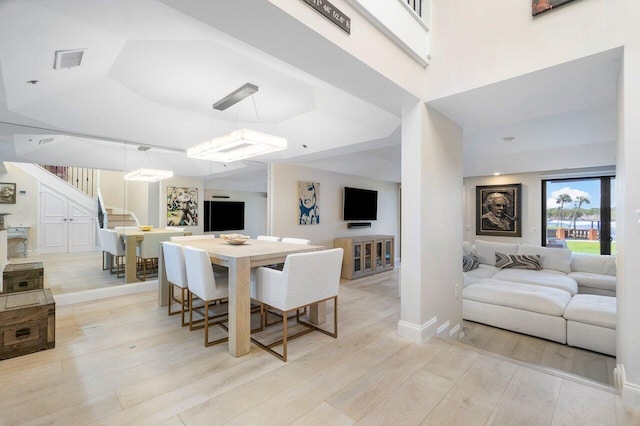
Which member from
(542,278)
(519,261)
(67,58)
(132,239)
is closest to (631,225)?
(542,278)

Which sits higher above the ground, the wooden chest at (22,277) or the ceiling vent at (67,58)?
the ceiling vent at (67,58)

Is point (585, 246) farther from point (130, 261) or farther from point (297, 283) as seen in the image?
point (130, 261)

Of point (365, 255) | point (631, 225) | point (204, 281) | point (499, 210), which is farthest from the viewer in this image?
point (499, 210)

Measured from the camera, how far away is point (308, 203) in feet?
17.5

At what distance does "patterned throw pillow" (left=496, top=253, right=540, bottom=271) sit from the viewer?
470 centimetres

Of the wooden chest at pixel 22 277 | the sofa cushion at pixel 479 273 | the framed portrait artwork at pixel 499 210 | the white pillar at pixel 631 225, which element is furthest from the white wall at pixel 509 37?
the framed portrait artwork at pixel 499 210

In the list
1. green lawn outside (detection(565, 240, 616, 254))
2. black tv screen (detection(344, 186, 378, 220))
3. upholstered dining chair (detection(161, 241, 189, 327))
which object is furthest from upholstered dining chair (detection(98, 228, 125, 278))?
green lawn outside (detection(565, 240, 616, 254))

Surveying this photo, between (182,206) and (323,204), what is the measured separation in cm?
254

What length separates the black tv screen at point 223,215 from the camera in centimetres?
494

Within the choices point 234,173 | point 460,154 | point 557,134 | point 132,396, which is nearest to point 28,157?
point 234,173

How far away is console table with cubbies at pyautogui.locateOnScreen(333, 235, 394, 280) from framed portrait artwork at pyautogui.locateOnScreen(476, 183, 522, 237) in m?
2.01

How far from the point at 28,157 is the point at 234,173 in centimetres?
267

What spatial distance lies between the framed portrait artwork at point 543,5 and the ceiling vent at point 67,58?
10.7 ft

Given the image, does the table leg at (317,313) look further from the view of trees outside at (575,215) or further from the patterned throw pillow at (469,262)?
the view of trees outside at (575,215)
